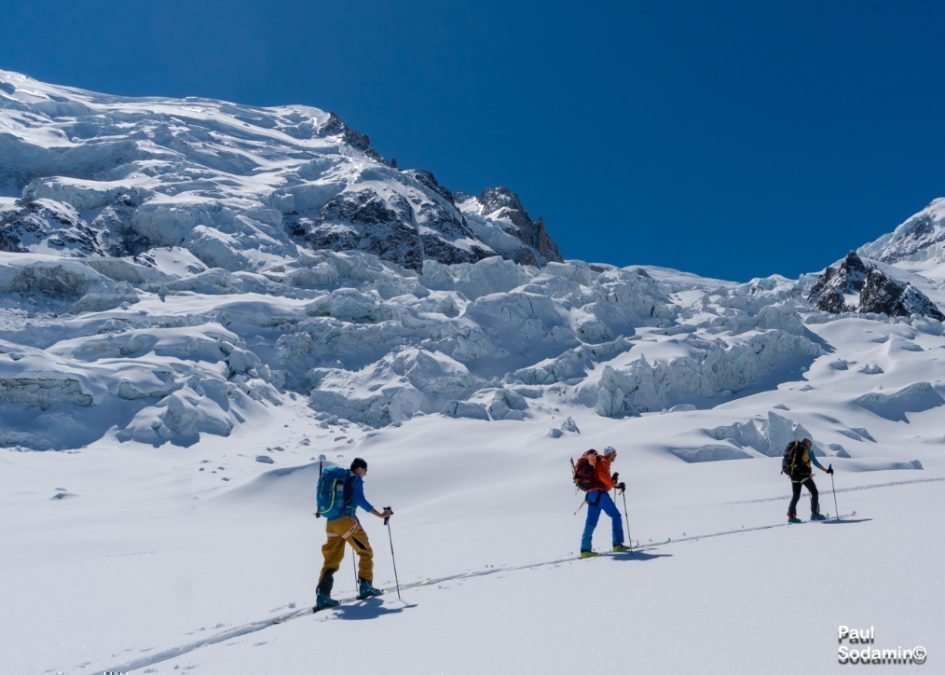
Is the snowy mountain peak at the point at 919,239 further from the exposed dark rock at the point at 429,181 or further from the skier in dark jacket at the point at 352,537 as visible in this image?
the skier in dark jacket at the point at 352,537

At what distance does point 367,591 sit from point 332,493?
104cm

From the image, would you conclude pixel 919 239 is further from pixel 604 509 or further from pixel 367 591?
pixel 367 591

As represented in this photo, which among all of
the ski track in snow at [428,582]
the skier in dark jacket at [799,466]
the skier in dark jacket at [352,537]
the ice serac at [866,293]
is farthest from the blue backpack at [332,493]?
the ice serac at [866,293]

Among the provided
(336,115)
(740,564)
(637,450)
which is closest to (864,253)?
(336,115)

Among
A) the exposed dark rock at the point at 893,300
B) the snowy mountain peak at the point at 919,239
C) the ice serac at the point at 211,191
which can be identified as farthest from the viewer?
the snowy mountain peak at the point at 919,239

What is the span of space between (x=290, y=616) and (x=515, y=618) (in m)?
2.29

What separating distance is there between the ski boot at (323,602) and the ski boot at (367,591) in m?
0.39

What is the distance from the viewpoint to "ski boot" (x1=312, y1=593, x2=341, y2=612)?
22.4ft

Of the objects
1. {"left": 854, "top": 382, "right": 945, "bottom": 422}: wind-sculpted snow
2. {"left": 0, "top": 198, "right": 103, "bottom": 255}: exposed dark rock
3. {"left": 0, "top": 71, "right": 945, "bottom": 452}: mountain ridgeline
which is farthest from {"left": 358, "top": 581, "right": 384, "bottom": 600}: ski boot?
{"left": 0, "top": 198, "right": 103, "bottom": 255}: exposed dark rock

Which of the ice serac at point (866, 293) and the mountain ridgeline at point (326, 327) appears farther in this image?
the ice serac at point (866, 293)

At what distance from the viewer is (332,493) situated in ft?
24.0

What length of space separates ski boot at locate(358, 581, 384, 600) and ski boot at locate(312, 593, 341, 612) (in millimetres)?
388

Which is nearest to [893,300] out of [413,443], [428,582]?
[413,443]

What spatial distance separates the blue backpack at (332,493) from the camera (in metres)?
7.27
